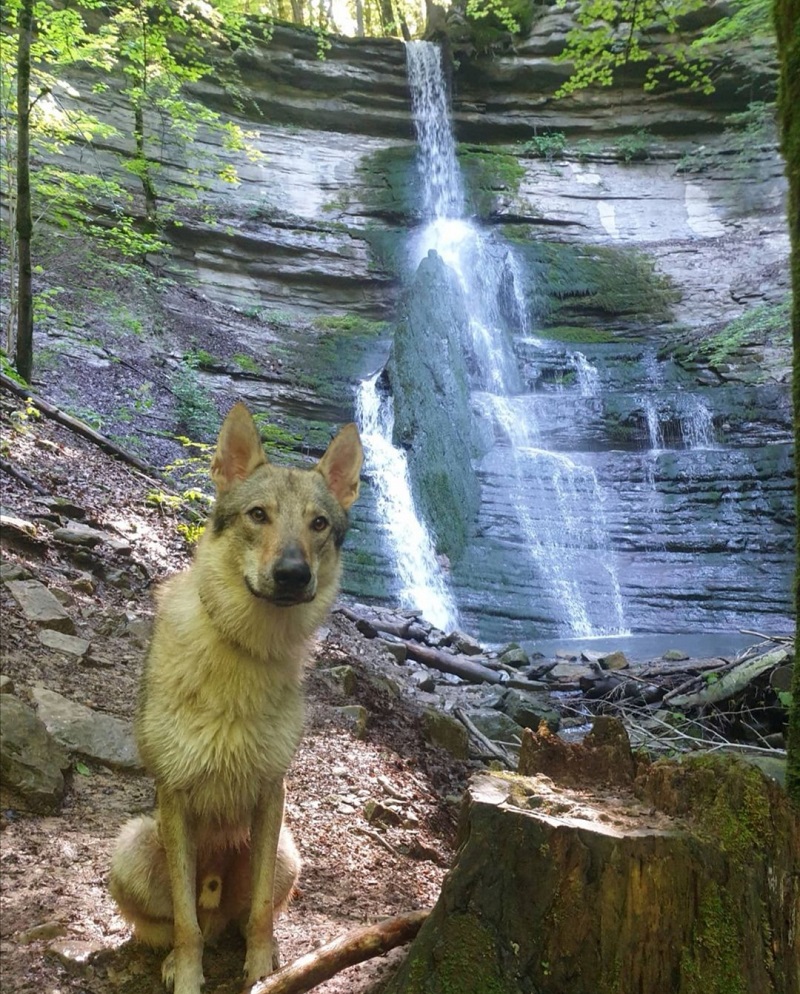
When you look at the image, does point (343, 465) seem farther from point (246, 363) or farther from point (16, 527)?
point (246, 363)

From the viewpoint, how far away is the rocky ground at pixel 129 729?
9.70 ft

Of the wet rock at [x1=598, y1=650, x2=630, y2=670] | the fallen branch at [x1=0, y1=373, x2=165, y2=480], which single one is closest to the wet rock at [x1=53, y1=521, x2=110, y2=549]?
the fallen branch at [x1=0, y1=373, x2=165, y2=480]

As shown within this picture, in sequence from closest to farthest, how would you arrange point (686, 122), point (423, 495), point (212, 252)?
point (423, 495)
point (212, 252)
point (686, 122)

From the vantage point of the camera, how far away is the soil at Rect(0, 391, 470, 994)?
109 inches

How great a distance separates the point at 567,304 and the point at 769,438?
7635 millimetres

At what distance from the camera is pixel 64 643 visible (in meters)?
5.14

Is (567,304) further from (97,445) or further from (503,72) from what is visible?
(97,445)

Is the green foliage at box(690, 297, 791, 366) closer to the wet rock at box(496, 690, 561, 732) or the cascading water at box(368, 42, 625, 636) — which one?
the cascading water at box(368, 42, 625, 636)

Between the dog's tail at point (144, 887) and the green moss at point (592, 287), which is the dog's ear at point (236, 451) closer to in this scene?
the dog's tail at point (144, 887)

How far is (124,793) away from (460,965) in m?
2.67

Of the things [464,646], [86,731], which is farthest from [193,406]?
[86,731]

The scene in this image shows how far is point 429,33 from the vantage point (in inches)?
1053

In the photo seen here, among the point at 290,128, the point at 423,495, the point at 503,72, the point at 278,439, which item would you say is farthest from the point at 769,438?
the point at 290,128

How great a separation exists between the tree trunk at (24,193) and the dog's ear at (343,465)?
8.39 metres
